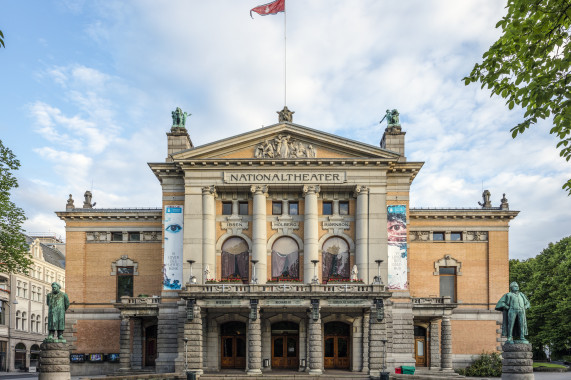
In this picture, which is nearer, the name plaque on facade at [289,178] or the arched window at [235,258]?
the name plaque on facade at [289,178]

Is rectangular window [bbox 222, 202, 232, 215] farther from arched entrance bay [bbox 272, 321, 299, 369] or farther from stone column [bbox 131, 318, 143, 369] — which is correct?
stone column [bbox 131, 318, 143, 369]

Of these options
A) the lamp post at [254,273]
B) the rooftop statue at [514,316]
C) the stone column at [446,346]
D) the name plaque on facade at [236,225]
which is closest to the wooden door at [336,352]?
the lamp post at [254,273]

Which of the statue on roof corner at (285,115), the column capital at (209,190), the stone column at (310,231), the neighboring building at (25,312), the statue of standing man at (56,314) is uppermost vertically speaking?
the statue on roof corner at (285,115)

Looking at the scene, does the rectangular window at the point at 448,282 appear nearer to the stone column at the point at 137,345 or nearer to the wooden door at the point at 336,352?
the wooden door at the point at 336,352

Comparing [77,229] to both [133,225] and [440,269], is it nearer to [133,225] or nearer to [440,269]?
[133,225]

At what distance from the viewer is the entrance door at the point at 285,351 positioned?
44.8 m

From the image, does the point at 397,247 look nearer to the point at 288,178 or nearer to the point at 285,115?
the point at 288,178

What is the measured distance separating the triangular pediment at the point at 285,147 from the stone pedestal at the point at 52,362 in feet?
73.8

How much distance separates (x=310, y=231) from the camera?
46.1 metres

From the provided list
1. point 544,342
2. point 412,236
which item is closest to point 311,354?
point 412,236

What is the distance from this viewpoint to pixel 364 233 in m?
46.1

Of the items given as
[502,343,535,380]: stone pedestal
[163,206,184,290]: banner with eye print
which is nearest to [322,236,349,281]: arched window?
[163,206,184,290]: banner with eye print

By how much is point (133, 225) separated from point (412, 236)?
25.5 metres

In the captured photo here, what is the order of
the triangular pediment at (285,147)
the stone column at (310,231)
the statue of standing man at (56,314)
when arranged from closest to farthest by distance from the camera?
the statue of standing man at (56,314) → the stone column at (310,231) → the triangular pediment at (285,147)
